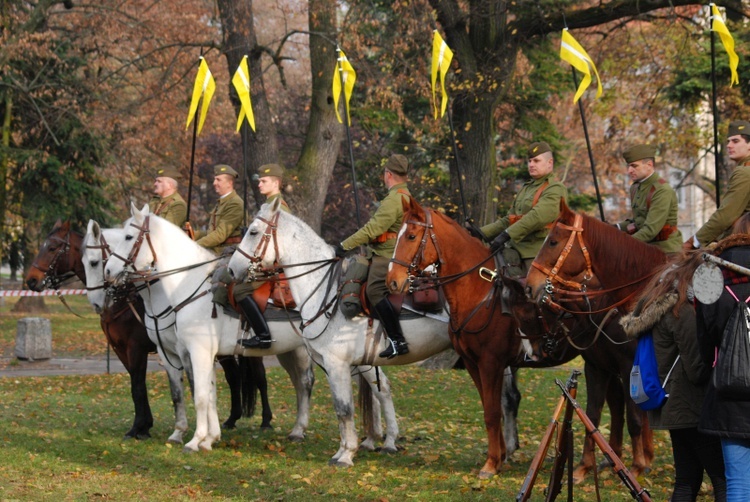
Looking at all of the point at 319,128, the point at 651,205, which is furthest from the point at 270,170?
the point at 319,128

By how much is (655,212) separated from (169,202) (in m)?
6.64

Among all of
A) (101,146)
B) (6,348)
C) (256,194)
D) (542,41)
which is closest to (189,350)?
(256,194)

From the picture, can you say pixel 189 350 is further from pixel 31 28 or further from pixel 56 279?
pixel 31 28

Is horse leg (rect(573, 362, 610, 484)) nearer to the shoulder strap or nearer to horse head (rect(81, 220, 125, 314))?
the shoulder strap

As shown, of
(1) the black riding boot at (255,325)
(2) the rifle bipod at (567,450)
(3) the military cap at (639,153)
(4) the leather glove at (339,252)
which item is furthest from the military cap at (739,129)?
(1) the black riding boot at (255,325)

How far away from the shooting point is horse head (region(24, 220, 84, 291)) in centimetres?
1392

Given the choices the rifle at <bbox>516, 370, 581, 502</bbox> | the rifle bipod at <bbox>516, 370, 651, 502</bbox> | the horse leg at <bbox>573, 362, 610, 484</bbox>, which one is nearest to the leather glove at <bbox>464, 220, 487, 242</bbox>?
the horse leg at <bbox>573, 362, 610, 484</bbox>

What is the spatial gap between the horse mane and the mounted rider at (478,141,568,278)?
1.37 m

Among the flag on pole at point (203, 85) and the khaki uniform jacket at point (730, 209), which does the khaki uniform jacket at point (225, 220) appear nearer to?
the flag on pole at point (203, 85)

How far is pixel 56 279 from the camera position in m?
14.0

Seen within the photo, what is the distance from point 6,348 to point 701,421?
22.7 m

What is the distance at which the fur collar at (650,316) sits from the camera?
5941 mm

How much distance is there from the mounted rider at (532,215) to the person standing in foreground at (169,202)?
4.88 m

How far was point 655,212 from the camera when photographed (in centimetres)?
990
